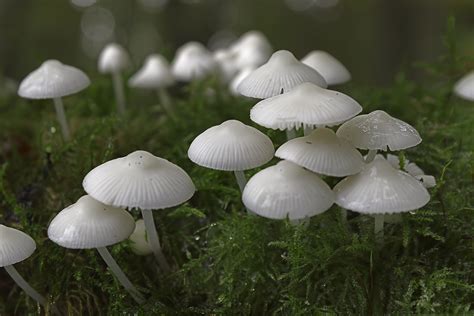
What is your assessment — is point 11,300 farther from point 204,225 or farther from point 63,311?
point 204,225

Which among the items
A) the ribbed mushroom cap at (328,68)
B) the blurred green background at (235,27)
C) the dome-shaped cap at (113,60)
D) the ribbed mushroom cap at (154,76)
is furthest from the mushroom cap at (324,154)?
the blurred green background at (235,27)

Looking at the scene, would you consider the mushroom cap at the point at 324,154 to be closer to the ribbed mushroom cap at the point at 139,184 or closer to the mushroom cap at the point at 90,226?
the ribbed mushroom cap at the point at 139,184

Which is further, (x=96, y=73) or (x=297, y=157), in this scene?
(x=96, y=73)

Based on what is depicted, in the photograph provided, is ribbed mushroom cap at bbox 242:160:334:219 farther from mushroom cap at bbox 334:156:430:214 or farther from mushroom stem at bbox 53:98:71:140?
mushroom stem at bbox 53:98:71:140

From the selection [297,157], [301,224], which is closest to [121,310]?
[301,224]

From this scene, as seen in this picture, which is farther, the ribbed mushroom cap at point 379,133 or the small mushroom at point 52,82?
the small mushroom at point 52,82

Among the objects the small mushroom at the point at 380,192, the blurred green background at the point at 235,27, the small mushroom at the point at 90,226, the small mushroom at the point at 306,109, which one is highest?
the small mushroom at the point at 306,109
